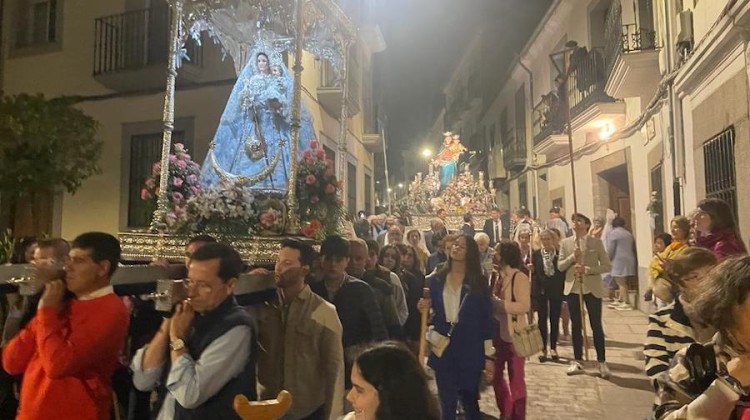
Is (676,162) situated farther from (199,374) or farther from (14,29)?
(14,29)

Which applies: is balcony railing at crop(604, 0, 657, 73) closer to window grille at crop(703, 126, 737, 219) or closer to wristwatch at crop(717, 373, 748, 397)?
window grille at crop(703, 126, 737, 219)

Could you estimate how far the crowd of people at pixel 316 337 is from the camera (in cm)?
175

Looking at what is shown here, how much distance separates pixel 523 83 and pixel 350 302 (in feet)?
63.6

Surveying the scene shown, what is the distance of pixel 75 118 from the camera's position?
9.53m

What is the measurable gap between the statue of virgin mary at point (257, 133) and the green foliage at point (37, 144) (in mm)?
3727

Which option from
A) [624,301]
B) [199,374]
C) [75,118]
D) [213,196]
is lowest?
[624,301]

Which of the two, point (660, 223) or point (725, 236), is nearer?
point (725, 236)

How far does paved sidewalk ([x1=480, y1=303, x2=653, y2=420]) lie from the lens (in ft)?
16.9

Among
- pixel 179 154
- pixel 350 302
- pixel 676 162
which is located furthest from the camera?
pixel 676 162

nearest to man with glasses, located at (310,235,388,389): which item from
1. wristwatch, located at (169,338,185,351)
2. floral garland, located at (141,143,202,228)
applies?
wristwatch, located at (169,338,185,351)

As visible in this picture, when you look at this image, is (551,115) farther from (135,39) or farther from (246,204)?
(246,204)

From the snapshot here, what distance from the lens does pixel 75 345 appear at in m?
2.34

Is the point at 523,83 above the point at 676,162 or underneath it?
above

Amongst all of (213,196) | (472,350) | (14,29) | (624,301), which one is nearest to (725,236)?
(472,350)
